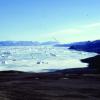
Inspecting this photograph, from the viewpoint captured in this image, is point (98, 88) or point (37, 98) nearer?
point (37, 98)

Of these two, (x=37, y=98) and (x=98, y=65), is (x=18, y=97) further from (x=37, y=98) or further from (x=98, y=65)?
(x=98, y=65)

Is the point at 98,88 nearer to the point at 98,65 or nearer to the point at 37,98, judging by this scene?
the point at 37,98

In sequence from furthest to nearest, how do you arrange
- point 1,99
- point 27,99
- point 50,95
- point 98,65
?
point 98,65 < point 50,95 < point 27,99 < point 1,99

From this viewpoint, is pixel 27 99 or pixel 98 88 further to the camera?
pixel 98 88

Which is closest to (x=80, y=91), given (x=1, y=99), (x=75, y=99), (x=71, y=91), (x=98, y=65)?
(x=71, y=91)

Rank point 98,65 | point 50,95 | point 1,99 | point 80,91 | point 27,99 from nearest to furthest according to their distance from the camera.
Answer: point 1,99 < point 27,99 < point 50,95 < point 80,91 < point 98,65

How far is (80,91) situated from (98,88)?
10.6 ft

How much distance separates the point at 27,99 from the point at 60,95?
4359mm

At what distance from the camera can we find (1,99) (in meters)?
24.5

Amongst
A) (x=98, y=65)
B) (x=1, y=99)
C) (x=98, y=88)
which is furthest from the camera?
(x=98, y=65)

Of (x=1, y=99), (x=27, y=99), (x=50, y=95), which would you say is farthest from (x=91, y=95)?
(x=1, y=99)

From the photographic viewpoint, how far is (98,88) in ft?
115

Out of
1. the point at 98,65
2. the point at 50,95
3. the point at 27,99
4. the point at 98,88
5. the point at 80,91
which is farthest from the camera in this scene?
the point at 98,65

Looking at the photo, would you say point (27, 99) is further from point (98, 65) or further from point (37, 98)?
point (98, 65)
